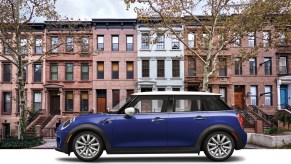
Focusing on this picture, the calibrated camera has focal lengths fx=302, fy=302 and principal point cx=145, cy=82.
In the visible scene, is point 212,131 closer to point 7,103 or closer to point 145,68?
point 145,68

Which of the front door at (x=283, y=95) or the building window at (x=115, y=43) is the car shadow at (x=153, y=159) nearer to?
the building window at (x=115, y=43)

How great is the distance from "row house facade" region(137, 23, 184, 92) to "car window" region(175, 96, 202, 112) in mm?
25898

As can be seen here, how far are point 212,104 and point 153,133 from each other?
190cm

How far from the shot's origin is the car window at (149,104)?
8445 mm

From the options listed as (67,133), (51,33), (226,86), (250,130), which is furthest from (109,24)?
(67,133)

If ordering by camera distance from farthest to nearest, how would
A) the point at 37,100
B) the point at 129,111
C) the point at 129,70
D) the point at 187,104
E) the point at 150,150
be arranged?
the point at 129,70 → the point at 37,100 → the point at 187,104 → the point at 150,150 → the point at 129,111

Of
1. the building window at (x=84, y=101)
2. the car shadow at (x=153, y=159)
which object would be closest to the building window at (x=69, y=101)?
the building window at (x=84, y=101)

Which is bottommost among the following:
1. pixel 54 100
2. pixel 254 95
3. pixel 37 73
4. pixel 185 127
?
pixel 54 100

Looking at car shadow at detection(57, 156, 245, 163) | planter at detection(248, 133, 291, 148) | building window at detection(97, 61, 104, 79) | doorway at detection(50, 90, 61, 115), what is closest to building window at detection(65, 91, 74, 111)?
doorway at detection(50, 90, 61, 115)

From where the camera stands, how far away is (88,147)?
814 centimetres

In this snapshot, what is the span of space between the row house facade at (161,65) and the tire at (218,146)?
2623 centimetres

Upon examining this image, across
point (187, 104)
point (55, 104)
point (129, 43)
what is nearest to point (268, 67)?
point (129, 43)

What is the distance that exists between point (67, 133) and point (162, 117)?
2.62 m

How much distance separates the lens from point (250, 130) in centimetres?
2586
